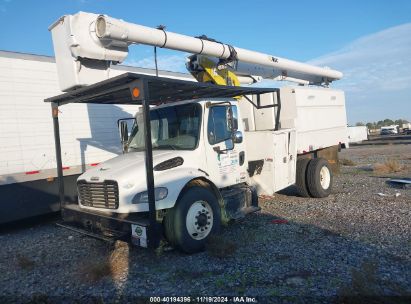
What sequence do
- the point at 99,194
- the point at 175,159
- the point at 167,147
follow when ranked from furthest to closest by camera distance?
the point at 167,147 < the point at 175,159 < the point at 99,194

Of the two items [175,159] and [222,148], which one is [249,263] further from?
[222,148]

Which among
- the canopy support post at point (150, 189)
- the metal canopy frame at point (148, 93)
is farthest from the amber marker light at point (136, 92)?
the canopy support post at point (150, 189)

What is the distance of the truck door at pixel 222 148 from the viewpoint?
6.40m

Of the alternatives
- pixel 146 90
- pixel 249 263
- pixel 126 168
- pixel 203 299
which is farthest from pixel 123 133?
pixel 203 299

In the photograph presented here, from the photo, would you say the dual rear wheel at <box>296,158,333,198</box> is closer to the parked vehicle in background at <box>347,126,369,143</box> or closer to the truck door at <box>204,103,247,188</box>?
the truck door at <box>204,103,247,188</box>

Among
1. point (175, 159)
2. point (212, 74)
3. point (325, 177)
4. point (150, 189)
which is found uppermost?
point (212, 74)

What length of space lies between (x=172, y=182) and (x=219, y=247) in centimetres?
124

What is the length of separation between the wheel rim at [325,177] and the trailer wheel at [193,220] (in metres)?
4.92

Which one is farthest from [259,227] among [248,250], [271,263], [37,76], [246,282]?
[37,76]

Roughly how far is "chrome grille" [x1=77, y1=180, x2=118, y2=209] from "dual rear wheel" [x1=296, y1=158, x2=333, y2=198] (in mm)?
5764

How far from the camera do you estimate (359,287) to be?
13.2ft

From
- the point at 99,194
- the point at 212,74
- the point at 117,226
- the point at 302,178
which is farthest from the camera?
the point at 302,178

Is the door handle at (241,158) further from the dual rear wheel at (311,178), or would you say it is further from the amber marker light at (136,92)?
the dual rear wheel at (311,178)

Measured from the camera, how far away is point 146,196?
17.6 feet
